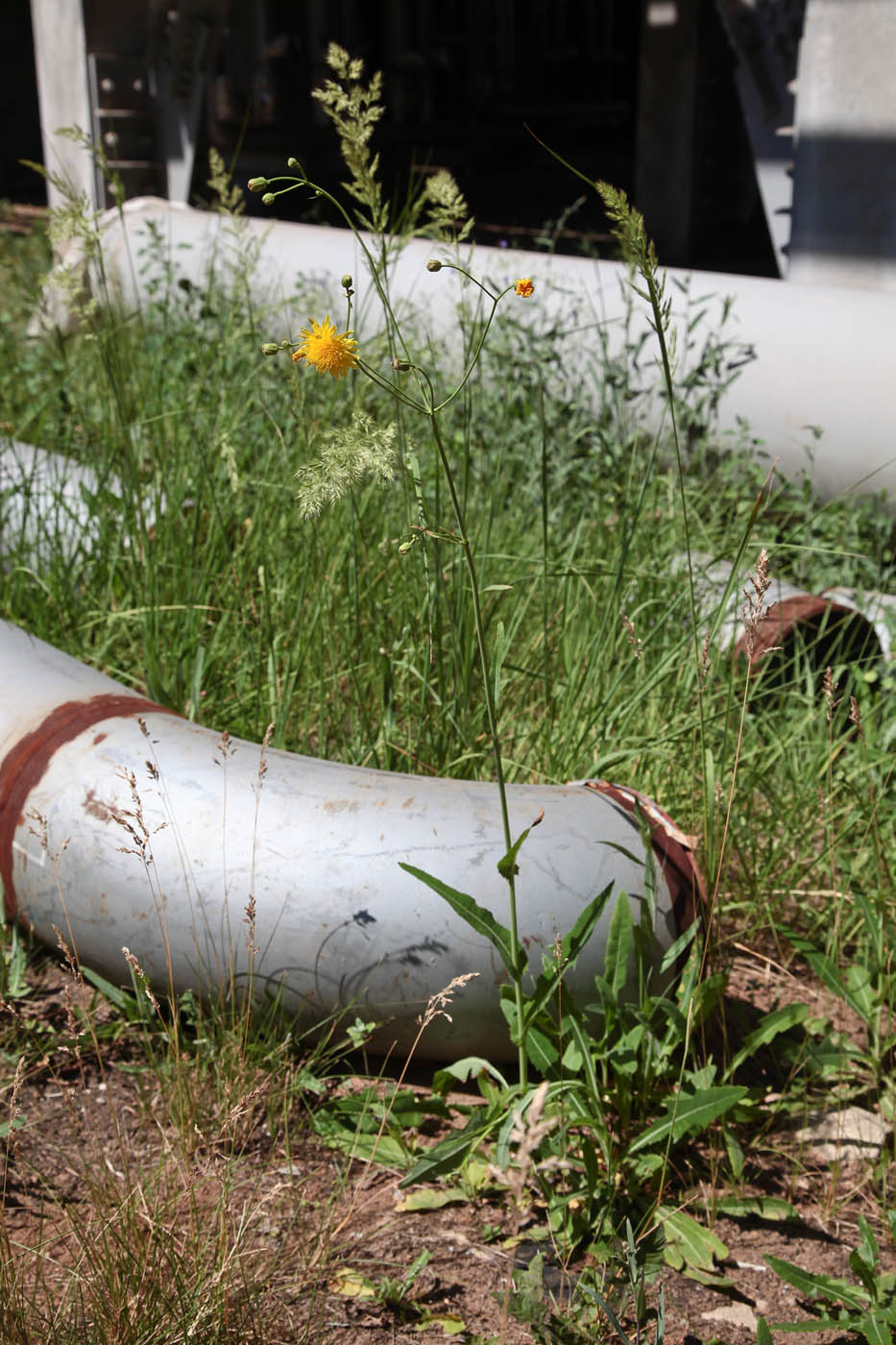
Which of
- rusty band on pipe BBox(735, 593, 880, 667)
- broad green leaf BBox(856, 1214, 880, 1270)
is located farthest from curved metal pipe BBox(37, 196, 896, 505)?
broad green leaf BBox(856, 1214, 880, 1270)

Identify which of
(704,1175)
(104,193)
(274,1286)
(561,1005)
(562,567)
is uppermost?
(104,193)

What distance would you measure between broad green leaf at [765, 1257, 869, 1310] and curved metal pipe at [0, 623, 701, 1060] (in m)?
0.43

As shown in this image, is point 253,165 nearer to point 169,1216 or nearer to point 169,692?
point 169,692

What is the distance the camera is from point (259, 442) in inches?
128

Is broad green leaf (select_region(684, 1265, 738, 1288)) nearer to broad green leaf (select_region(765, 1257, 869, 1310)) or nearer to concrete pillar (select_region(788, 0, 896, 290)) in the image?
broad green leaf (select_region(765, 1257, 869, 1310))

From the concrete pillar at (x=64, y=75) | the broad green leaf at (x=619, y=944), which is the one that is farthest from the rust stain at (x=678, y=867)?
the concrete pillar at (x=64, y=75)

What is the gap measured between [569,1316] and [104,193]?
7.40 meters

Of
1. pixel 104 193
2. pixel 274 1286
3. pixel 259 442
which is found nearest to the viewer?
pixel 274 1286

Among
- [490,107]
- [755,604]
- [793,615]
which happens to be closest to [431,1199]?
[755,604]

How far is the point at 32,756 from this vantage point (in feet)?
6.09

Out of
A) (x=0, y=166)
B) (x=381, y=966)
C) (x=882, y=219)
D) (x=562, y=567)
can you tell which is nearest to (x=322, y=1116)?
(x=381, y=966)

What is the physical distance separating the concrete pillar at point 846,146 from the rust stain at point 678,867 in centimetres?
334

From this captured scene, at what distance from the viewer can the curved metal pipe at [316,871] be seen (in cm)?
165

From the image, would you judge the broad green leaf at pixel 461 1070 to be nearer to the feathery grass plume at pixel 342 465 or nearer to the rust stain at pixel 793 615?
the feathery grass plume at pixel 342 465
